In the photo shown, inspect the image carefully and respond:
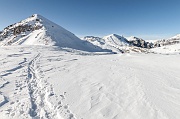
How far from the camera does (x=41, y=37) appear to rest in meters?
68.1

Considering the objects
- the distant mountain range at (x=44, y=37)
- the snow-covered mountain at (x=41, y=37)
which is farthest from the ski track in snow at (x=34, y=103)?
the snow-covered mountain at (x=41, y=37)

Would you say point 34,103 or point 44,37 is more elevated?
point 44,37

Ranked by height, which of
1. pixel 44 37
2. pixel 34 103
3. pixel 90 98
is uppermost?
pixel 44 37

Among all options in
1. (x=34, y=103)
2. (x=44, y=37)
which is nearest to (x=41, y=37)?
Result: (x=44, y=37)

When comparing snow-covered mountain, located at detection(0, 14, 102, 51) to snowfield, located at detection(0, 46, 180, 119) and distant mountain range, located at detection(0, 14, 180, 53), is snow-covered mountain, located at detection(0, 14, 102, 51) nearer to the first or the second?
distant mountain range, located at detection(0, 14, 180, 53)

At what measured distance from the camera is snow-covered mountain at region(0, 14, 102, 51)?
6719 cm

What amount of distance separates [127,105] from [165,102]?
175cm

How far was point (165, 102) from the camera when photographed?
7043 mm

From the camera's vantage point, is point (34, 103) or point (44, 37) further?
point (44, 37)

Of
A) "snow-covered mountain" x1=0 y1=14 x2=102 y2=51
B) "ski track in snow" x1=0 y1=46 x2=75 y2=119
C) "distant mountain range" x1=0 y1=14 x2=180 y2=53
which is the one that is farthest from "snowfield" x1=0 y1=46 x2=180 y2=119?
"snow-covered mountain" x1=0 y1=14 x2=102 y2=51

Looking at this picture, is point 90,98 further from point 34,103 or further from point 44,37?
point 44,37

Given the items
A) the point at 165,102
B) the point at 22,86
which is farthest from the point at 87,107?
the point at 22,86

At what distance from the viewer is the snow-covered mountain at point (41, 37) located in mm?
67194

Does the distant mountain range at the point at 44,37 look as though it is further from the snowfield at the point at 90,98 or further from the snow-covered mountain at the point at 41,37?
the snowfield at the point at 90,98
